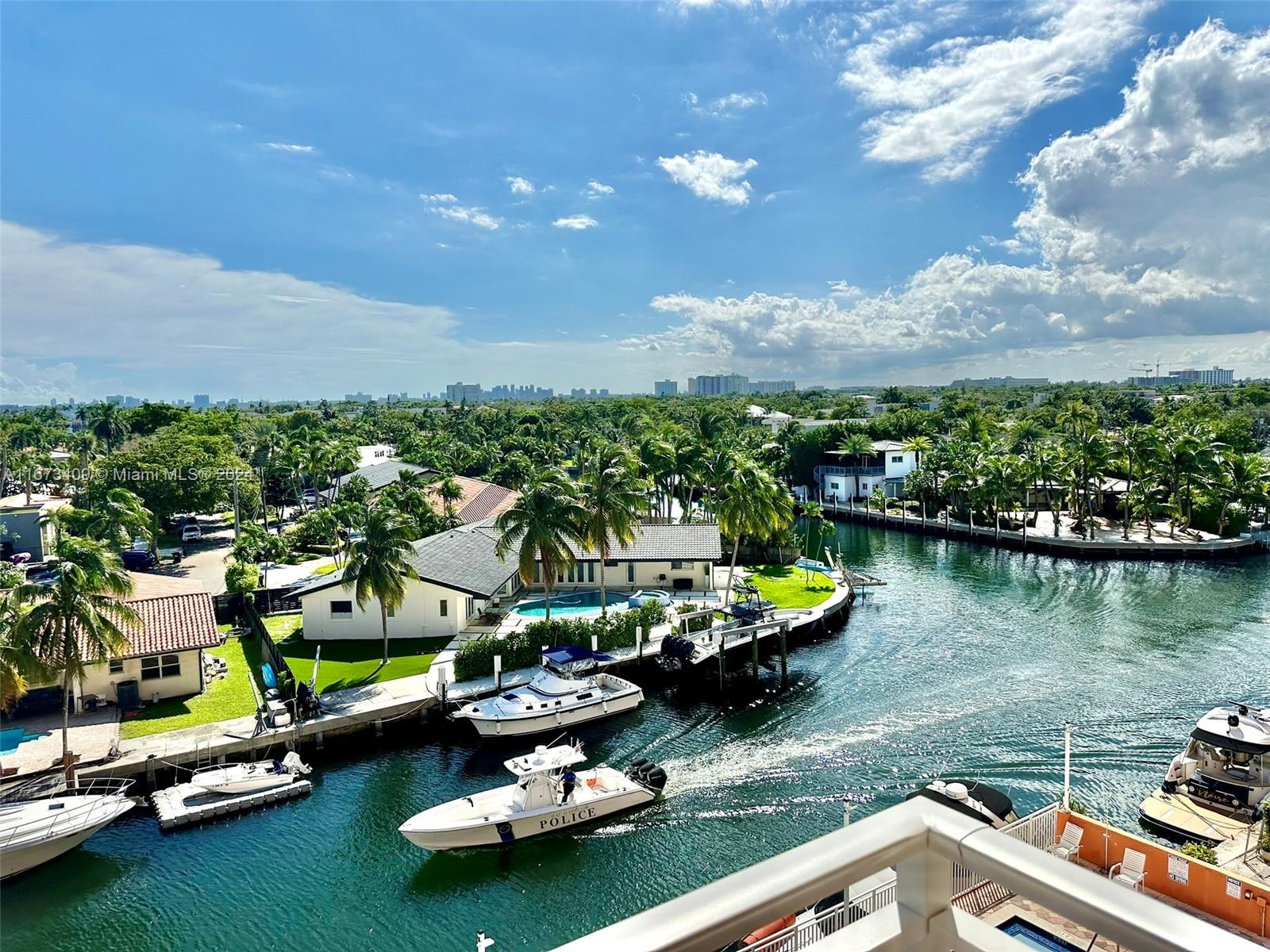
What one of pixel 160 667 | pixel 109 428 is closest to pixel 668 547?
pixel 160 667

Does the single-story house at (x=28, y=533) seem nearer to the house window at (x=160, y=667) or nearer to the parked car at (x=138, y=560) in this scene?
the parked car at (x=138, y=560)

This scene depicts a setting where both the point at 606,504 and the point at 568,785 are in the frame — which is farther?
the point at 606,504

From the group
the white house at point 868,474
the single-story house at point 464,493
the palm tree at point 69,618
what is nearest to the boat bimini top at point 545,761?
the palm tree at point 69,618

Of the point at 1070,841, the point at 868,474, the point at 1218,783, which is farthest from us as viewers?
the point at 868,474

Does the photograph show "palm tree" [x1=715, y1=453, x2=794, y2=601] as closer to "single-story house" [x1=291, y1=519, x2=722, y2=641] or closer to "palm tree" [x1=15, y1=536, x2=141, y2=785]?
"single-story house" [x1=291, y1=519, x2=722, y2=641]

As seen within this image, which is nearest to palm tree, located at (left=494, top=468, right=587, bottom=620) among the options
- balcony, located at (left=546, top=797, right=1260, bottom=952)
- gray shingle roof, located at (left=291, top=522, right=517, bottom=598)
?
gray shingle roof, located at (left=291, top=522, right=517, bottom=598)

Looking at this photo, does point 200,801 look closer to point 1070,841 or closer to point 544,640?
point 544,640
